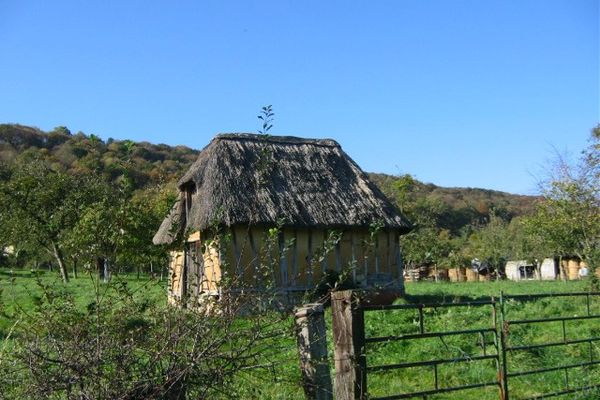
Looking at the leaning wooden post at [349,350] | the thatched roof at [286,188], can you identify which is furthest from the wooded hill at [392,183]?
the leaning wooden post at [349,350]

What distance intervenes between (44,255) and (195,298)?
3023 cm

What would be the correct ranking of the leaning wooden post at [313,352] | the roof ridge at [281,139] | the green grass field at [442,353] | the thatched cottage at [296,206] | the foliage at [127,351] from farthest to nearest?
1. the roof ridge at [281,139]
2. the thatched cottage at [296,206]
3. the green grass field at [442,353]
4. the leaning wooden post at [313,352]
5. the foliage at [127,351]

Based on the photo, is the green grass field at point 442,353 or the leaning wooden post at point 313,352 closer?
the leaning wooden post at point 313,352

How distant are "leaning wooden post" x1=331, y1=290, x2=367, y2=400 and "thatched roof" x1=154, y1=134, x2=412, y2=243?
1035cm

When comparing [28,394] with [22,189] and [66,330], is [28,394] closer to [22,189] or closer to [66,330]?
[66,330]

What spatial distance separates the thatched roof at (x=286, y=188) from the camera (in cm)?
1522

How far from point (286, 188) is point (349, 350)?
41.3 feet

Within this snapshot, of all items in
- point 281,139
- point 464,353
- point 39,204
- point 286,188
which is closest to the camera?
point 464,353

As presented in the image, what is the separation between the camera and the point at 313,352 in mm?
3787

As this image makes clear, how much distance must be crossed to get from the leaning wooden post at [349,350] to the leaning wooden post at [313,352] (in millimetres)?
142

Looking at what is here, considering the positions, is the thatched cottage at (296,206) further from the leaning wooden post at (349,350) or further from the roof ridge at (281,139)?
the leaning wooden post at (349,350)

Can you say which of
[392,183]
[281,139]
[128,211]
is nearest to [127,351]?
[128,211]

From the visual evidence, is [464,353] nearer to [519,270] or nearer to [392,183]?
[392,183]

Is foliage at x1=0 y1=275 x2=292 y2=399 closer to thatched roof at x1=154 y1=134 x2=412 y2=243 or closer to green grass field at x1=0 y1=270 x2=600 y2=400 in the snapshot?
green grass field at x1=0 y1=270 x2=600 y2=400
